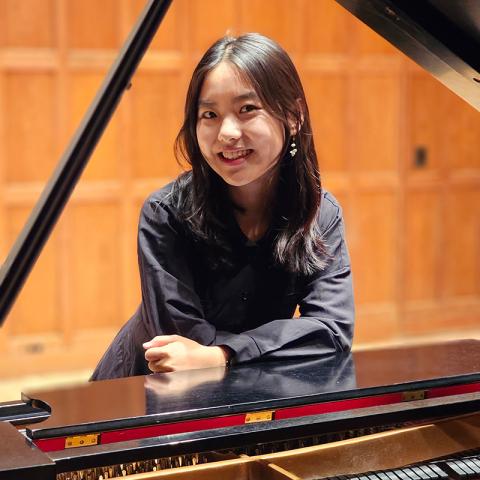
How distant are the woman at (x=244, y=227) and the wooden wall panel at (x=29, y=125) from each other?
2665 millimetres

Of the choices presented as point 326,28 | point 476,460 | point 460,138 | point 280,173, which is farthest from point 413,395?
point 460,138

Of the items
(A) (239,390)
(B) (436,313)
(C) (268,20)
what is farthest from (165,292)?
(B) (436,313)

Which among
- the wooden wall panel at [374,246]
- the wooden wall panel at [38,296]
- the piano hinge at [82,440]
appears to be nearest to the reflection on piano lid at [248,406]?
the piano hinge at [82,440]

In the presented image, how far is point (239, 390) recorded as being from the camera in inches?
68.1

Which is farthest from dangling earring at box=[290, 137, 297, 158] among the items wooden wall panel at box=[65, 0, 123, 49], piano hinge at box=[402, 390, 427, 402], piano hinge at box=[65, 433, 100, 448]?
wooden wall panel at box=[65, 0, 123, 49]

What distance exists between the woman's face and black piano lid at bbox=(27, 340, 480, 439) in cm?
47

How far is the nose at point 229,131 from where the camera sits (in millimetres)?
2160

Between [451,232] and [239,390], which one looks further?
[451,232]

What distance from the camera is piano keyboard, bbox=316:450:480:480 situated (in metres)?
1.63

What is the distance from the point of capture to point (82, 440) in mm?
1497

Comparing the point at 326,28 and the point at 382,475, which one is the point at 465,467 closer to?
the point at 382,475

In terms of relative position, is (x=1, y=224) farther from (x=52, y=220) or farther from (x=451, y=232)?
(x=52, y=220)

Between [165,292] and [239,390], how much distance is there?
1.75 feet

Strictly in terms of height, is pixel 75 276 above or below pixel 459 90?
below
